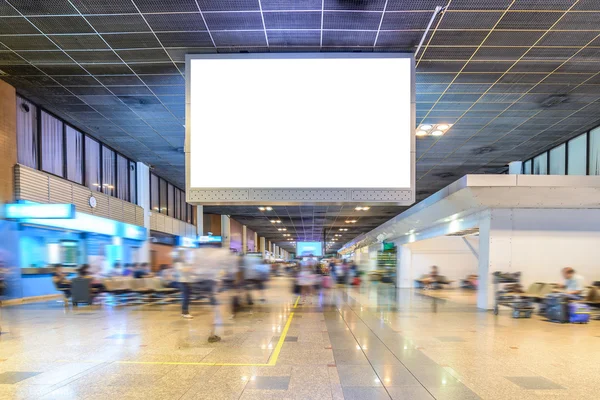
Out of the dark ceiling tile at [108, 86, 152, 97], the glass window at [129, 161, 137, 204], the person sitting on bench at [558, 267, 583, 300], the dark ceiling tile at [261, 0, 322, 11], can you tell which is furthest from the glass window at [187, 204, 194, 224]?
the person sitting on bench at [558, 267, 583, 300]

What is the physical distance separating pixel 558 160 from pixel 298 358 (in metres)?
14.3

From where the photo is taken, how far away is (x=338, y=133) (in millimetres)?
7684

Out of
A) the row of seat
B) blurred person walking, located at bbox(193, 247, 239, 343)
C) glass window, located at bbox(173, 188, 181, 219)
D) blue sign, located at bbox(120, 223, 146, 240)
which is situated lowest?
the row of seat

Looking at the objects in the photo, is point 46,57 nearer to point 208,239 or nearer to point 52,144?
point 52,144

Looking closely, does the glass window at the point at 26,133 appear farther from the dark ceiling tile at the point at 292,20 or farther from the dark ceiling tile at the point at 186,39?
the dark ceiling tile at the point at 292,20

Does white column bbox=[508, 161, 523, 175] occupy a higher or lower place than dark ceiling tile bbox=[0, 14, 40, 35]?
lower

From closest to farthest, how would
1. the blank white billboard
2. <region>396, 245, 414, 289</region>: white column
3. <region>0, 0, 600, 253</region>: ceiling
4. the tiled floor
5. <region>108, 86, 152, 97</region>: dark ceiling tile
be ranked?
the tiled floor → <region>0, 0, 600, 253</region>: ceiling → the blank white billboard → <region>108, 86, 152, 97</region>: dark ceiling tile → <region>396, 245, 414, 289</region>: white column

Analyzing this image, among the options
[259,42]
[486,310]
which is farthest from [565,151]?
[259,42]

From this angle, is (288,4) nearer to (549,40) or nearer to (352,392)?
(549,40)

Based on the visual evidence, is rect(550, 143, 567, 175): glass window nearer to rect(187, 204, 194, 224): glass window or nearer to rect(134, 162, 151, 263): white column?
rect(134, 162, 151, 263): white column

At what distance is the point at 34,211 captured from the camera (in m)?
11.7

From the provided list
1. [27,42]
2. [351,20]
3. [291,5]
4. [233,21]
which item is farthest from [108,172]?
[351,20]

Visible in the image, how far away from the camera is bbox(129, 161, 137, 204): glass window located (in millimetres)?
19467

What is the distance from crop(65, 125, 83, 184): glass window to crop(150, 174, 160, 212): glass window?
617 centimetres
